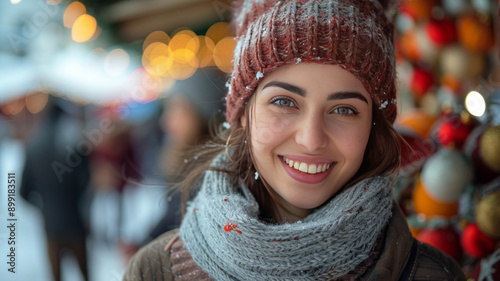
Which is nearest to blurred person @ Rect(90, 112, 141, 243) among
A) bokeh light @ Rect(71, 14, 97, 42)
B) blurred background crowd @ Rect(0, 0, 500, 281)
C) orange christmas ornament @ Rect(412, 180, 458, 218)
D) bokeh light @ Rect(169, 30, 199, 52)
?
Result: blurred background crowd @ Rect(0, 0, 500, 281)

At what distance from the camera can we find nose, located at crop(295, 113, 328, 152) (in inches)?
41.0

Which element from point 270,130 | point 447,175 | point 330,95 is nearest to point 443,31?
point 447,175

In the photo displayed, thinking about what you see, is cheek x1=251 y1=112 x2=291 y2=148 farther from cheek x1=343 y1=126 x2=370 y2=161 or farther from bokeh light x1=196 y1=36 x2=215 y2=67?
bokeh light x1=196 y1=36 x2=215 y2=67

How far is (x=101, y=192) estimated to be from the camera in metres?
3.75

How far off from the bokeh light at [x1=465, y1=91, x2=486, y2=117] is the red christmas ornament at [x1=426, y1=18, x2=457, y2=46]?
0.68 m

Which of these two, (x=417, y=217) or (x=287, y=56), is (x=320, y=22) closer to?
(x=287, y=56)

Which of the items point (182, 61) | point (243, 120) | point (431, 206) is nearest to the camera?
point (243, 120)

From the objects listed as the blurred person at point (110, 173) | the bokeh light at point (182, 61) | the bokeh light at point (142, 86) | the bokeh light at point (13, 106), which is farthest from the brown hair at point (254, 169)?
the bokeh light at point (182, 61)

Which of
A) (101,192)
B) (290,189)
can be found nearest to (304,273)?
(290,189)

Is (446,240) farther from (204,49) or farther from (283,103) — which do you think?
(204,49)

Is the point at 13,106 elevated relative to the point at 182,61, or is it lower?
lower

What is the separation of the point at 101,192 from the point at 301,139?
3137mm

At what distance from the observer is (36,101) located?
2590 millimetres

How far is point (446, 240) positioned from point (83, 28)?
10.6 ft
